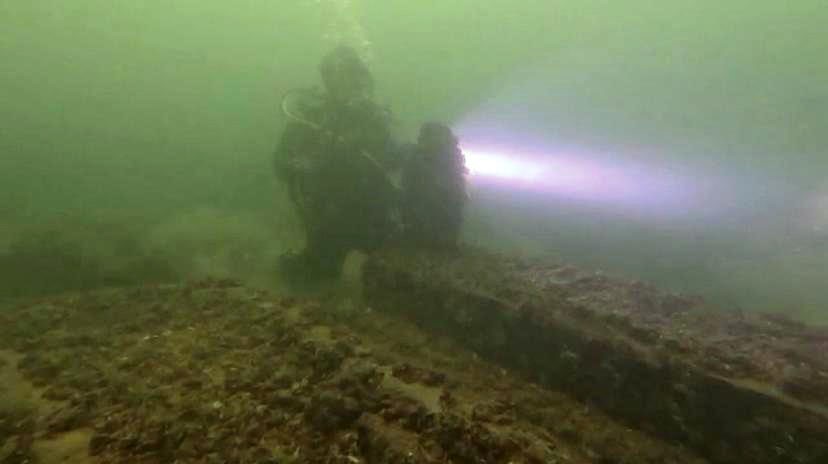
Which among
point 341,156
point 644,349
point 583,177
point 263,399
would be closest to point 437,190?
point 341,156

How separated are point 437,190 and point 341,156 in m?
2.29

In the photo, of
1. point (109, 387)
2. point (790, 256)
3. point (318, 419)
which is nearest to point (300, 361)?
point (318, 419)

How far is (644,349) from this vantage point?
266 inches

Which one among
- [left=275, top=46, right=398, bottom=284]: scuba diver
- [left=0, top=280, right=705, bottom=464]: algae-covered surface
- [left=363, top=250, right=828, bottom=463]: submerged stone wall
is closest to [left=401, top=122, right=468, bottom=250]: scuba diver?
[left=275, top=46, right=398, bottom=284]: scuba diver

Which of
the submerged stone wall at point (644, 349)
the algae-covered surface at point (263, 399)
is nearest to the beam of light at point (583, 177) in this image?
the submerged stone wall at point (644, 349)

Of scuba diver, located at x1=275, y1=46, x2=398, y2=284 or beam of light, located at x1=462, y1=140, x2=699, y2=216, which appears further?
beam of light, located at x1=462, y1=140, x2=699, y2=216

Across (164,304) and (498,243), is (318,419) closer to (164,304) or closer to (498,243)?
(164,304)

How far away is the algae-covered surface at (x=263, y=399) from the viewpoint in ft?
14.9

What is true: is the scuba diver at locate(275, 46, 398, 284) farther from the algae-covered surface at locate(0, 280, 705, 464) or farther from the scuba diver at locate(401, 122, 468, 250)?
the algae-covered surface at locate(0, 280, 705, 464)

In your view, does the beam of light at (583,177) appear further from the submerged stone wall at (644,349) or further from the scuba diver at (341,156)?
the submerged stone wall at (644,349)

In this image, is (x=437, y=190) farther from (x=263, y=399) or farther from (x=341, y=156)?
(x=263, y=399)

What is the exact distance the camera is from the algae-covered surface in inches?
179

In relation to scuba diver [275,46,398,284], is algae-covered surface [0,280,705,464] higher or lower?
lower

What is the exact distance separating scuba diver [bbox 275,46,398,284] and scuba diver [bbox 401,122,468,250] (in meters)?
0.91
